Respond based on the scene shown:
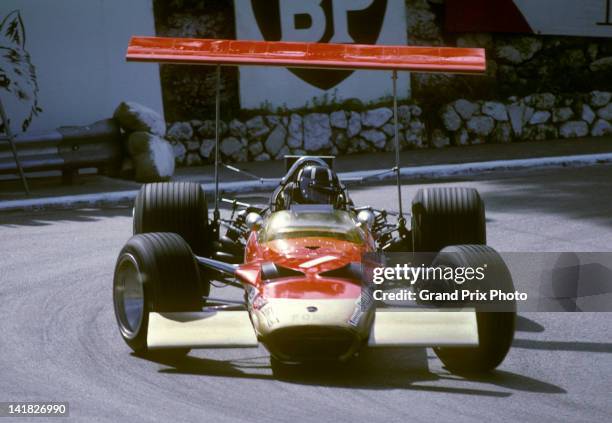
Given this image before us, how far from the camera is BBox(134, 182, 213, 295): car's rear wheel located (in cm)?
827

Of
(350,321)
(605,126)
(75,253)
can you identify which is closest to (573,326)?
(350,321)

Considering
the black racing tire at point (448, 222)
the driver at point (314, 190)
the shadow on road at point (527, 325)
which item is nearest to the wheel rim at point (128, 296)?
the driver at point (314, 190)

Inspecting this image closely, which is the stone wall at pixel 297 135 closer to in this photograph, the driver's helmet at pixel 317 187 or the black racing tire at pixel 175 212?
the black racing tire at pixel 175 212

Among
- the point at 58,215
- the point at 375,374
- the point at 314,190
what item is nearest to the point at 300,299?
the point at 375,374

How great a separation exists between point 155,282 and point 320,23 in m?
11.9

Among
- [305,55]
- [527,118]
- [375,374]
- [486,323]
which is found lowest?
[527,118]

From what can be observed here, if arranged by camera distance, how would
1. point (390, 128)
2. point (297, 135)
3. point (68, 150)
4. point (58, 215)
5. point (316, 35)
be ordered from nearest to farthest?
point (58, 215) → point (68, 150) → point (297, 135) → point (316, 35) → point (390, 128)

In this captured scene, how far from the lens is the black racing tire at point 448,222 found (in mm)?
8133

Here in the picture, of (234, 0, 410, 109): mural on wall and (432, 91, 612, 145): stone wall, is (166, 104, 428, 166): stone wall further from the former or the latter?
(432, 91, 612, 145): stone wall

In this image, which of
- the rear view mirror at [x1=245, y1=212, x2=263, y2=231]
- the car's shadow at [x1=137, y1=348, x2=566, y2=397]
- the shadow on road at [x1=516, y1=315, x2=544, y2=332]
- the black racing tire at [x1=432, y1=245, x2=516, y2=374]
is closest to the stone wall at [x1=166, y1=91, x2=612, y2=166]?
the rear view mirror at [x1=245, y1=212, x2=263, y2=231]

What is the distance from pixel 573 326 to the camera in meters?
7.70

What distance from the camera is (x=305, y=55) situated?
816cm

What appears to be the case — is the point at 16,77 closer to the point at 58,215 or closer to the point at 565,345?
the point at 58,215

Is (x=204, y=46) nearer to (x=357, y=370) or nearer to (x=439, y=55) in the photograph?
(x=439, y=55)
